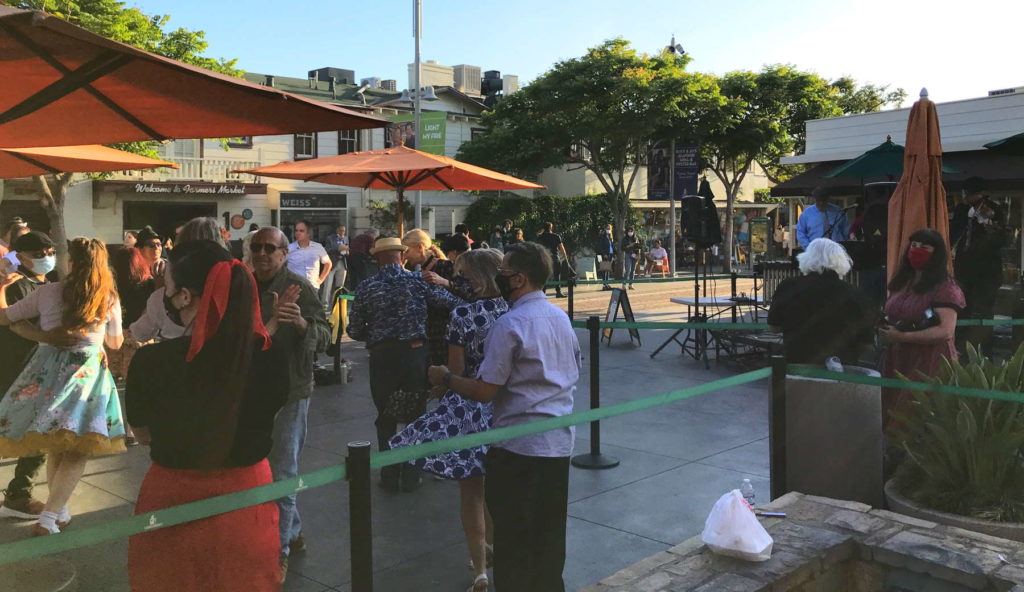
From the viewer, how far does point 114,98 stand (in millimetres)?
3564

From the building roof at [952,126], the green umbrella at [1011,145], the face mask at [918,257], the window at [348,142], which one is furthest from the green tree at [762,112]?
the face mask at [918,257]

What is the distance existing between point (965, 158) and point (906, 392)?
1428cm

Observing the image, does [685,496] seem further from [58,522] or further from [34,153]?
[34,153]

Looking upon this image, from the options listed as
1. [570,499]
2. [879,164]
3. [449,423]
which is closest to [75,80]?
[449,423]

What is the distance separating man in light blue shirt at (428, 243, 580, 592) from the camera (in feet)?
11.9

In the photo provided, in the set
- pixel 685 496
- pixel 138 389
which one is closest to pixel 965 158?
pixel 685 496

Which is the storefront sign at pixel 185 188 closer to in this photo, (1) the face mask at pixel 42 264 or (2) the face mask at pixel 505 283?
(1) the face mask at pixel 42 264

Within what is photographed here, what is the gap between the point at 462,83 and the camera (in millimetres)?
45812

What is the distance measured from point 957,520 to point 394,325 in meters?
3.49

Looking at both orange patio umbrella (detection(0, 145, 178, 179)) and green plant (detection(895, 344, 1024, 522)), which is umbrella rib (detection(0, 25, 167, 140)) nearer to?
orange patio umbrella (detection(0, 145, 178, 179))

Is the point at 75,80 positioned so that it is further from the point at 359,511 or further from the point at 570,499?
the point at 570,499

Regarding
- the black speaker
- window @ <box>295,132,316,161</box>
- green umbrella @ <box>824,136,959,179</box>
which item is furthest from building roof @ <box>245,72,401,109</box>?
green umbrella @ <box>824,136,959,179</box>

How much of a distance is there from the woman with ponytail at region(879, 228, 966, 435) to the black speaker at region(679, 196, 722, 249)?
5.22m

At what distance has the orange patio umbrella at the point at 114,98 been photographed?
2.79 m
